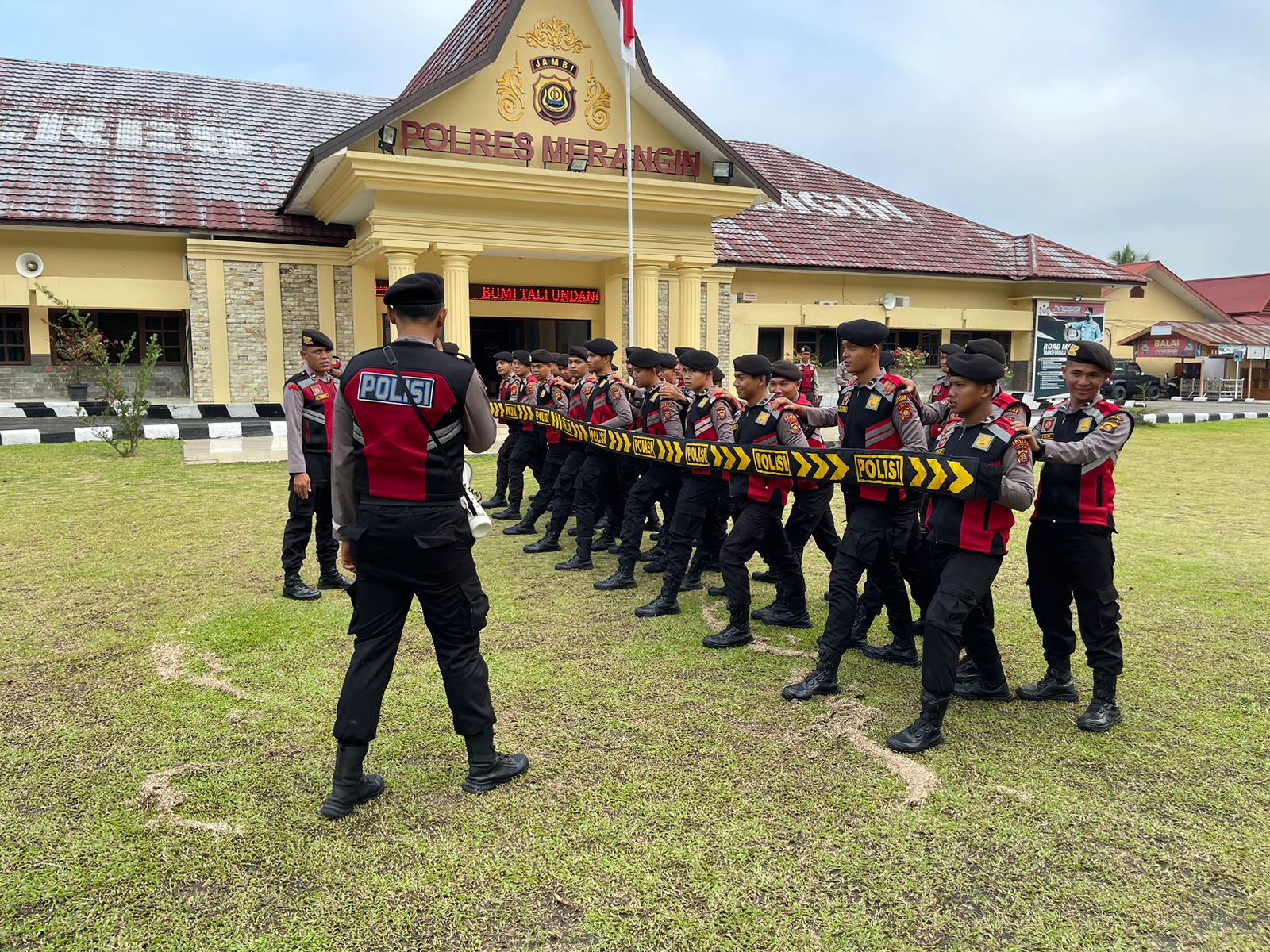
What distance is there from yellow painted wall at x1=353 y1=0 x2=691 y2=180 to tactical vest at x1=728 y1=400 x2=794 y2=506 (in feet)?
42.6

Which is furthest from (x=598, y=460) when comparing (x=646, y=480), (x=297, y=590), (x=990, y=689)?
(x=990, y=689)

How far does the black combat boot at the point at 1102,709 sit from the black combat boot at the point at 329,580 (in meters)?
4.99

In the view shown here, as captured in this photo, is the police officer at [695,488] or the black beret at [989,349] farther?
the police officer at [695,488]

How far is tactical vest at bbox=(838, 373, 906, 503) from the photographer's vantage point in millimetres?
4914

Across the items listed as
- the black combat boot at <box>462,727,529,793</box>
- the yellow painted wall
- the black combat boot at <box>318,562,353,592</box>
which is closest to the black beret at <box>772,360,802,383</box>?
the black combat boot at <box>462,727,529,793</box>

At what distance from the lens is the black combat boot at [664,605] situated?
6160mm

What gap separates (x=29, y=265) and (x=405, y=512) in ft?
61.2

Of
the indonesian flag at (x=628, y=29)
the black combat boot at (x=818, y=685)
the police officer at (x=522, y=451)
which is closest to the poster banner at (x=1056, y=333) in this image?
the indonesian flag at (x=628, y=29)

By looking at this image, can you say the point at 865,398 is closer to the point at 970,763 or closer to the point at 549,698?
the point at 970,763

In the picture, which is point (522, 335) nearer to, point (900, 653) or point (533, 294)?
point (533, 294)

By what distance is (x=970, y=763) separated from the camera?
392 cm

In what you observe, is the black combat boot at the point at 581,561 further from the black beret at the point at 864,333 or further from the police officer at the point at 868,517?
the black beret at the point at 864,333

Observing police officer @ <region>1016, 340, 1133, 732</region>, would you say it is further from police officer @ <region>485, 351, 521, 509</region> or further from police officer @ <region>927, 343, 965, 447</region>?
police officer @ <region>485, 351, 521, 509</region>

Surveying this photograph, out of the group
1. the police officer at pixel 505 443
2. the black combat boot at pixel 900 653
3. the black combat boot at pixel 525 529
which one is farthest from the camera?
the police officer at pixel 505 443
